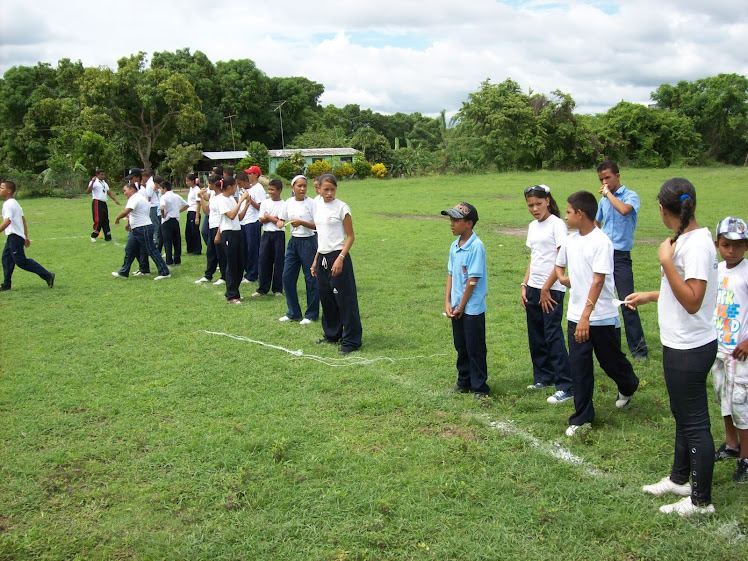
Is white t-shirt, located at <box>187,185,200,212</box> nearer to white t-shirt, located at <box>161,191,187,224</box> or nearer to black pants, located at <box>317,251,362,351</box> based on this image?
white t-shirt, located at <box>161,191,187,224</box>

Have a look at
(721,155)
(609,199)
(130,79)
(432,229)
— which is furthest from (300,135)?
(609,199)

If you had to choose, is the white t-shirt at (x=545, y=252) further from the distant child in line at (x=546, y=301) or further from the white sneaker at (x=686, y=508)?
the white sneaker at (x=686, y=508)

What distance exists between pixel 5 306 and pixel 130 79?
33959mm

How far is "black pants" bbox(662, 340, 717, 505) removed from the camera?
3590 mm

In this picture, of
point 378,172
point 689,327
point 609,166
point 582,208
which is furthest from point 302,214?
point 378,172

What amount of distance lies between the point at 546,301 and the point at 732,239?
→ 1.76 meters

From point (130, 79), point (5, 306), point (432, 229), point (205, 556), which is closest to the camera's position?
point (205, 556)

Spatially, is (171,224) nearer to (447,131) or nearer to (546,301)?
(546,301)

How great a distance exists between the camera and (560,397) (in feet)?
17.9

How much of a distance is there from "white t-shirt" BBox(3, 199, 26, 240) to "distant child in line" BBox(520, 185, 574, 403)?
8910 mm

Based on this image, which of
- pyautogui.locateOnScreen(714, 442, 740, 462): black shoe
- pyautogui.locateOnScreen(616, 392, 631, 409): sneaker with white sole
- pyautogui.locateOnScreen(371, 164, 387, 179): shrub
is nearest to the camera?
pyautogui.locateOnScreen(714, 442, 740, 462): black shoe

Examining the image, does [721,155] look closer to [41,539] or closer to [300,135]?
[300,135]

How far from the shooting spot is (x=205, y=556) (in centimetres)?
348

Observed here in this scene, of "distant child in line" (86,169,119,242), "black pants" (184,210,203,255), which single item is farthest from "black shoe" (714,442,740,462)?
"distant child in line" (86,169,119,242)
